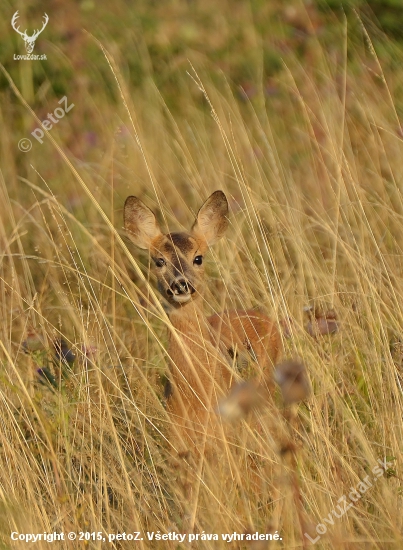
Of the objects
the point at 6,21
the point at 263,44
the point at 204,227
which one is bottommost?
the point at 204,227

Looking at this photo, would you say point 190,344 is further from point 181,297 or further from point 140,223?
point 140,223

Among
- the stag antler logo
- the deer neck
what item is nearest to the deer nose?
the deer neck

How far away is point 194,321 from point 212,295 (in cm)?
46

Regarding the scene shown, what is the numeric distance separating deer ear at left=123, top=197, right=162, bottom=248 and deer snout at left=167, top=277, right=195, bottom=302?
0.66 m

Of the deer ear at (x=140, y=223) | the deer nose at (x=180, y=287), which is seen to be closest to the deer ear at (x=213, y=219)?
the deer ear at (x=140, y=223)

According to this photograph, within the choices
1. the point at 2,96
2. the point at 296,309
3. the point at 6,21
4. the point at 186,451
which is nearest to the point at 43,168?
the point at 2,96

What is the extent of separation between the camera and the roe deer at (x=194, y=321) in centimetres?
416

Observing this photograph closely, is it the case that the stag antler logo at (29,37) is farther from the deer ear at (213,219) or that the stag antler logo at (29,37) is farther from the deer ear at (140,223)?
the deer ear at (213,219)

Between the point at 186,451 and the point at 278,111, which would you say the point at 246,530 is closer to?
the point at 186,451

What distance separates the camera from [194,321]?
4.54m

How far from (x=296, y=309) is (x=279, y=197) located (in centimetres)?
111

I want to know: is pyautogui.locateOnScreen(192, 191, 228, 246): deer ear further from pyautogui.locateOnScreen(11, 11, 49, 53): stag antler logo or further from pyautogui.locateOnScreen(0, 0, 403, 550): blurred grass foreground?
pyautogui.locateOnScreen(11, 11, 49, 53): stag antler logo

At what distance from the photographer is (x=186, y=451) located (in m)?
3.55

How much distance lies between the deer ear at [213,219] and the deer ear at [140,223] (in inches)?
8.6
